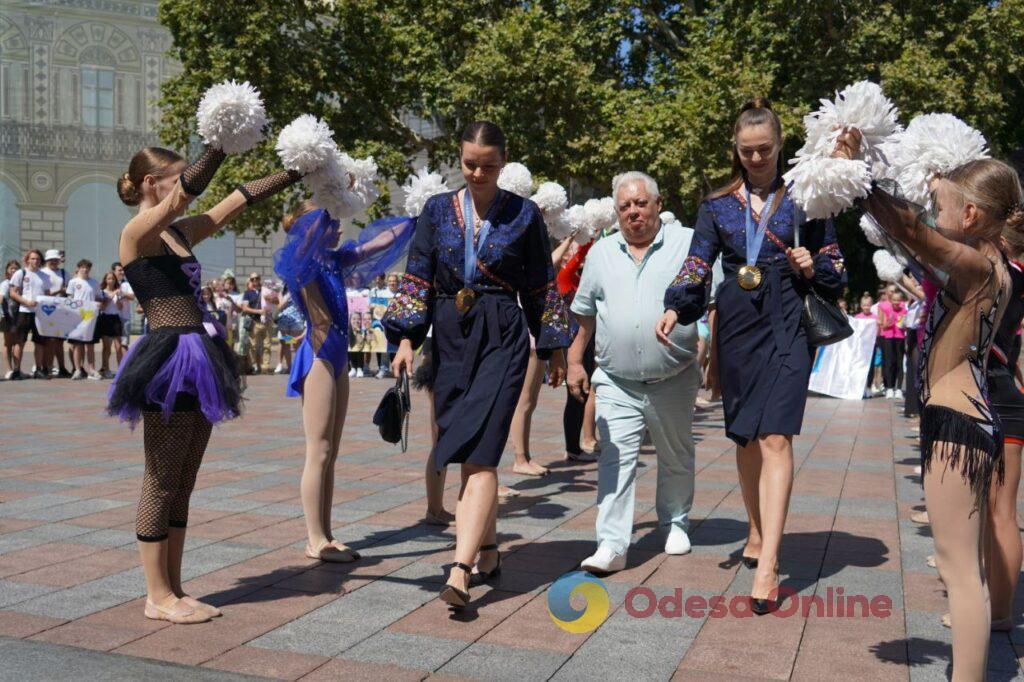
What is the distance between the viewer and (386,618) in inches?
180

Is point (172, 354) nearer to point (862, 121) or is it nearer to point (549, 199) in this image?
point (862, 121)

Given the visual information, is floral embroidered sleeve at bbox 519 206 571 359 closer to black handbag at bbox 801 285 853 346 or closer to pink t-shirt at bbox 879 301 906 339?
black handbag at bbox 801 285 853 346

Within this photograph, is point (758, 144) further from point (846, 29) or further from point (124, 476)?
point (846, 29)

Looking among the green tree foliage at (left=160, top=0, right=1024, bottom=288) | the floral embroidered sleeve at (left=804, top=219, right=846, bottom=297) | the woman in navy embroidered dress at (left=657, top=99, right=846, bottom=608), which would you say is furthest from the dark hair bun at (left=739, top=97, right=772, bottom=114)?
the green tree foliage at (left=160, top=0, right=1024, bottom=288)

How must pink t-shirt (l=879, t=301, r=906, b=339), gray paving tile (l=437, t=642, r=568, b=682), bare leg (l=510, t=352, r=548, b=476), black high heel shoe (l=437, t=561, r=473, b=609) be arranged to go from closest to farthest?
gray paving tile (l=437, t=642, r=568, b=682), black high heel shoe (l=437, t=561, r=473, b=609), bare leg (l=510, t=352, r=548, b=476), pink t-shirt (l=879, t=301, r=906, b=339)

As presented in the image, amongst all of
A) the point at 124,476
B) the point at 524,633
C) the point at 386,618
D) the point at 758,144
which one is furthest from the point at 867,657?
the point at 124,476

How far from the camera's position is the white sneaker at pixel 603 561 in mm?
5309

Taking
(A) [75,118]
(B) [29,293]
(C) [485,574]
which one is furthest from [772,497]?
(A) [75,118]

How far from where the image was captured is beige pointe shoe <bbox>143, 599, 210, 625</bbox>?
4.43m

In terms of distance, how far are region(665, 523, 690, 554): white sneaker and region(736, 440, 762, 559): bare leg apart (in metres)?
0.35

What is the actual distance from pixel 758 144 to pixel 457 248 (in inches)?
57.6

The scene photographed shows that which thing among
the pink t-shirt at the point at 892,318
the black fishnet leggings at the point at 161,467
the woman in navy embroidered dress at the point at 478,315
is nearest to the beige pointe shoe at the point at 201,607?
the black fishnet leggings at the point at 161,467

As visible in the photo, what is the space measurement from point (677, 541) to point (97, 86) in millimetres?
37299

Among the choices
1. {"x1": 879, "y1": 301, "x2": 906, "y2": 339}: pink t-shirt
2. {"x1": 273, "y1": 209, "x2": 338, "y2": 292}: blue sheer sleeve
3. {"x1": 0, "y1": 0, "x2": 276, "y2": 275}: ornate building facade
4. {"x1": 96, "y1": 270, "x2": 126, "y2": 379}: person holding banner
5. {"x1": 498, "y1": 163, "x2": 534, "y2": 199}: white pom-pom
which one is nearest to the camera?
{"x1": 273, "y1": 209, "x2": 338, "y2": 292}: blue sheer sleeve
